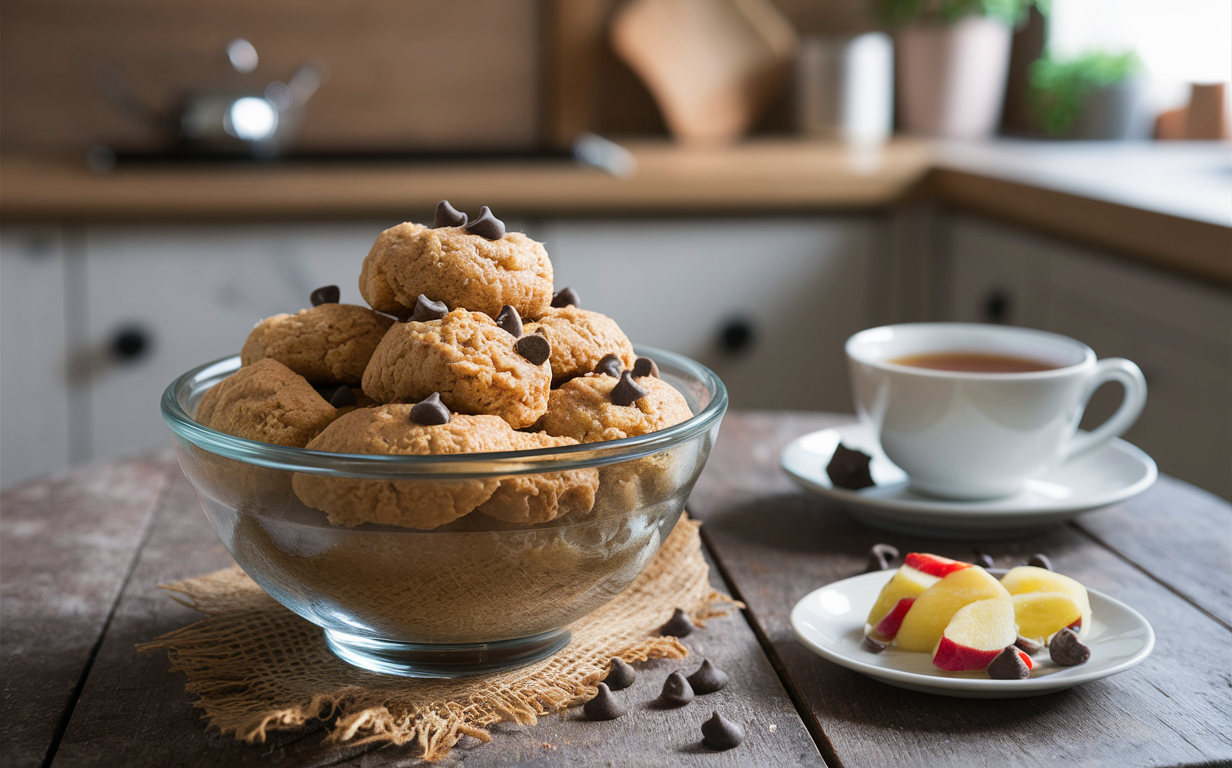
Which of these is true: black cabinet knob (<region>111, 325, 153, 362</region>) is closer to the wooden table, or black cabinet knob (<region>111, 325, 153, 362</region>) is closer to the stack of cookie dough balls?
the wooden table

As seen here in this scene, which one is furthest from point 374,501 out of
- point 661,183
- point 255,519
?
point 661,183

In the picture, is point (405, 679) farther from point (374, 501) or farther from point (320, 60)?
point (320, 60)

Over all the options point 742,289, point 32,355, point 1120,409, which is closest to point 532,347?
point 1120,409

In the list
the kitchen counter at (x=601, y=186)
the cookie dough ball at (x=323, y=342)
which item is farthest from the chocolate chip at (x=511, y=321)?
the kitchen counter at (x=601, y=186)

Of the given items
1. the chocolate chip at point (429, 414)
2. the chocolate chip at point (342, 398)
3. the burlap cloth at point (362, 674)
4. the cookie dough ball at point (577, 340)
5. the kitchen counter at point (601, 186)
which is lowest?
the burlap cloth at point (362, 674)

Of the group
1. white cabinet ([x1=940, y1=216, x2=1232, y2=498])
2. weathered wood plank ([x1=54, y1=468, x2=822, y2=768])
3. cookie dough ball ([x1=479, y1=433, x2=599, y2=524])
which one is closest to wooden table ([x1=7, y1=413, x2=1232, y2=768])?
weathered wood plank ([x1=54, y1=468, x2=822, y2=768])

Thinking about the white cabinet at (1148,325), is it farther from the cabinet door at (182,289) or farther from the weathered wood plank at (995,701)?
the cabinet door at (182,289)
